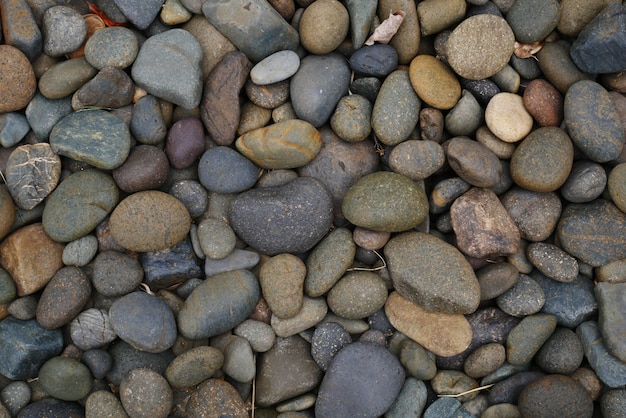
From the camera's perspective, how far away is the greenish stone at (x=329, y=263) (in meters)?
3.21

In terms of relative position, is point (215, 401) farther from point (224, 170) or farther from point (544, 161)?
point (544, 161)

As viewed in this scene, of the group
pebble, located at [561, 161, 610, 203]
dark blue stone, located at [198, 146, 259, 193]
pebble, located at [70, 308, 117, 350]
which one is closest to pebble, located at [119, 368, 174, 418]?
pebble, located at [70, 308, 117, 350]

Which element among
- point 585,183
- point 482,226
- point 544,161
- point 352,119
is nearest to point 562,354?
point 482,226

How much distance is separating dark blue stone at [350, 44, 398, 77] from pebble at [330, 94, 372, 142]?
18 cm

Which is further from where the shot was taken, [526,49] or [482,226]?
[526,49]

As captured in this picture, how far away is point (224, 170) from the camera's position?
128 inches

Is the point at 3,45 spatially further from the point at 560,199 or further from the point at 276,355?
the point at 560,199

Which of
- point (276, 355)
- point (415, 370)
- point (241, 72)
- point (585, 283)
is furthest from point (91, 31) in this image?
point (585, 283)

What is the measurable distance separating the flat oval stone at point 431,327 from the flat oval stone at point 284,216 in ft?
2.03

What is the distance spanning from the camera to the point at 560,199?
3348 mm

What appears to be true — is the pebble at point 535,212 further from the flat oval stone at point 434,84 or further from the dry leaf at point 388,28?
the dry leaf at point 388,28

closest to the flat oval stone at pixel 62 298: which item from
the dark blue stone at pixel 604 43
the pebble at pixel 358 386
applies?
the pebble at pixel 358 386

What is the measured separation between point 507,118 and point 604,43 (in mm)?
637

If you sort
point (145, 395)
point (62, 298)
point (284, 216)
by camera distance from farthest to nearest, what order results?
point (284, 216), point (62, 298), point (145, 395)
